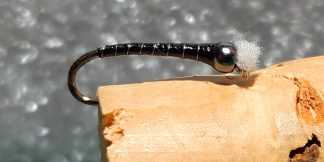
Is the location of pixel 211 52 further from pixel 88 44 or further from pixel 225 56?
pixel 88 44

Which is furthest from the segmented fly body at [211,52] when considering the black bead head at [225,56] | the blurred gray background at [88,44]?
the blurred gray background at [88,44]

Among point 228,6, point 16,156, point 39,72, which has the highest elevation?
point 228,6

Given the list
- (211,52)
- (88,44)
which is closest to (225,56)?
(211,52)

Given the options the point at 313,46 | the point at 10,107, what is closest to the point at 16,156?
the point at 10,107

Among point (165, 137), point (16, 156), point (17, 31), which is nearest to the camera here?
point (165, 137)

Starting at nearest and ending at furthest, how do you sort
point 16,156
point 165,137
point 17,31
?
point 165,137 → point 16,156 → point 17,31

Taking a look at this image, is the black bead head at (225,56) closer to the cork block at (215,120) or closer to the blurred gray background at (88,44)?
the cork block at (215,120)

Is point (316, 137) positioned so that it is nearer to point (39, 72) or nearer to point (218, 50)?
point (218, 50)
